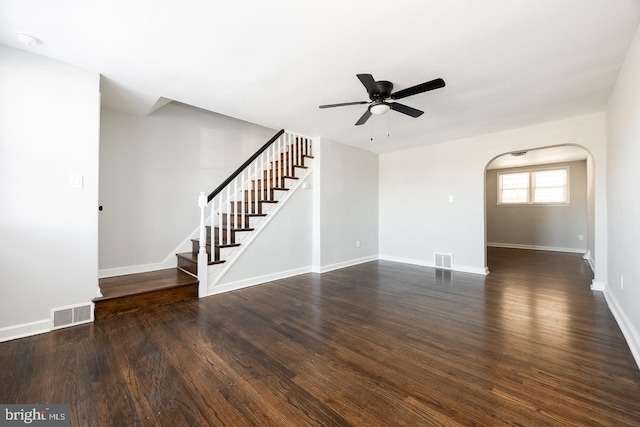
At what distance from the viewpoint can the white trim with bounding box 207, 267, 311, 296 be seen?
3.63m

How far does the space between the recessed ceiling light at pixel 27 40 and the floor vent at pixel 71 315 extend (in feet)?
7.67

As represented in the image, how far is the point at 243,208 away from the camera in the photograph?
13.0 feet

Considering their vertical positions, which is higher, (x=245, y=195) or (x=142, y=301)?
(x=245, y=195)

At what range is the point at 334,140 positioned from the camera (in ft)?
16.5

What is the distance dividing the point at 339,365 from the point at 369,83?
235cm

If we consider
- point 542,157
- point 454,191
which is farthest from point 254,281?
point 542,157

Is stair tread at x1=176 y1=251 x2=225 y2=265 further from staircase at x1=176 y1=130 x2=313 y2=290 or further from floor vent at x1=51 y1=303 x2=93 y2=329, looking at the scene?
floor vent at x1=51 y1=303 x2=93 y2=329

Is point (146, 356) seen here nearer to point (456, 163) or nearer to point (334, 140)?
point (334, 140)

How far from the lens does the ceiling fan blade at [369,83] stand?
2.24 metres

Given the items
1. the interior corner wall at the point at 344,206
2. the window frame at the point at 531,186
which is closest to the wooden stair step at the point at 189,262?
the interior corner wall at the point at 344,206

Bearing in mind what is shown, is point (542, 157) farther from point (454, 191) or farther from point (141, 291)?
point (141, 291)

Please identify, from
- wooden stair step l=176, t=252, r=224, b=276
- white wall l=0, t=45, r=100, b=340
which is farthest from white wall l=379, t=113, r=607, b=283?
white wall l=0, t=45, r=100, b=340

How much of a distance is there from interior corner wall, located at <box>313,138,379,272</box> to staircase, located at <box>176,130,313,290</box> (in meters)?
0.46

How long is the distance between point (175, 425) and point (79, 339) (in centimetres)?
164
